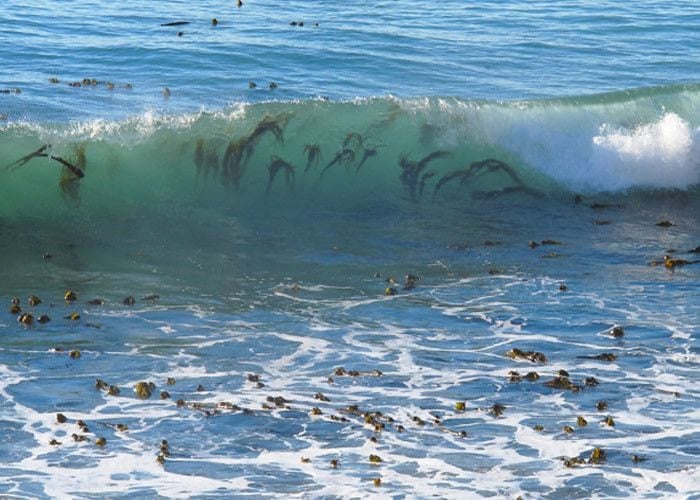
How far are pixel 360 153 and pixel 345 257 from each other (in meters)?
3.36

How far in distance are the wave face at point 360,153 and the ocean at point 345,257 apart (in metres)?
0.03

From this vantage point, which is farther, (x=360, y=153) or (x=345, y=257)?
(x=360, y=153)

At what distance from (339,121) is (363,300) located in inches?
204

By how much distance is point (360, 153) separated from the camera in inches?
612

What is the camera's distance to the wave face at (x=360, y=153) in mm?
14484

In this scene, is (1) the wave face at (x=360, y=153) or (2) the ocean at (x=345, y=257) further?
(1) the wave face at (x=360, y=153)

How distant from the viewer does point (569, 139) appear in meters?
16.2

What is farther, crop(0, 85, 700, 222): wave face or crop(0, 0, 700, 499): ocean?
crop(0, 85, 700, 222): wave face

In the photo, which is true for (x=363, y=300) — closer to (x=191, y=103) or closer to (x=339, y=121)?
(x=339, y=121)

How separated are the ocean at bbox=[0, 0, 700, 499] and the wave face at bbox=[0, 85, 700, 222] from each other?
0.11 feet

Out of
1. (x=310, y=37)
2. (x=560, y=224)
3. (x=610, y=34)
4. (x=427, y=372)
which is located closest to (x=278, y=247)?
(x=560, y=224)

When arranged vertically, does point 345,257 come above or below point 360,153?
below

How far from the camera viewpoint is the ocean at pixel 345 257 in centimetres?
777

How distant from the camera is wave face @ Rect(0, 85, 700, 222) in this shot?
47.5 ft
